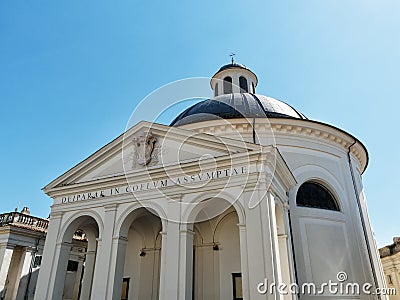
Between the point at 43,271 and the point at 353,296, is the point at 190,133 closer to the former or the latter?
the point at 43,271

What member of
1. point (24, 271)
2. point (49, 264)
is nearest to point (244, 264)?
point (49, 264)

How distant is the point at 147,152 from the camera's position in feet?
37.1

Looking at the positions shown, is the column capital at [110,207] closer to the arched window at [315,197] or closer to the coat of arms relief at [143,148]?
the coat of arms relief at [143,148]

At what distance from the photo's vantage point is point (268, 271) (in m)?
8.09

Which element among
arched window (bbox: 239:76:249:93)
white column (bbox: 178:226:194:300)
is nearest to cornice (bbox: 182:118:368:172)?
white column (bbox: 178:226:194:300)

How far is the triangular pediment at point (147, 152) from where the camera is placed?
10.3 meters

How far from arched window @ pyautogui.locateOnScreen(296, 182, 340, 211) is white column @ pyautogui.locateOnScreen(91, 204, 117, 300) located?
7428 millimetres

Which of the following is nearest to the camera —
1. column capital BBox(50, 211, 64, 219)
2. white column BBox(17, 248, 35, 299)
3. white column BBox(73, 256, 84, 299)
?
column capital BBox(50, 211, 64, 219)

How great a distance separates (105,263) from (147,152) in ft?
12.6

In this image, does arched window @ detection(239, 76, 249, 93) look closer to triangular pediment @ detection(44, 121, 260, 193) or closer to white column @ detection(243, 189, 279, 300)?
triangular pediment @ detection(44, 121, 260, 193)

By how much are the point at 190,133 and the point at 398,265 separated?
22.6 m

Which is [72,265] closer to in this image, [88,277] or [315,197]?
[88,277]

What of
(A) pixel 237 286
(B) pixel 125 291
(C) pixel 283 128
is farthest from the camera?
(C) pixel 283 128

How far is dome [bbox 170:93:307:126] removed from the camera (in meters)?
15.2
